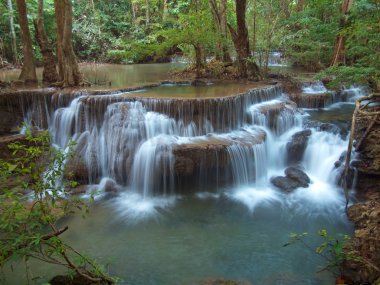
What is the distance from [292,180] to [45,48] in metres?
10.9

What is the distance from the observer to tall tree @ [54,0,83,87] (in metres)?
11.5

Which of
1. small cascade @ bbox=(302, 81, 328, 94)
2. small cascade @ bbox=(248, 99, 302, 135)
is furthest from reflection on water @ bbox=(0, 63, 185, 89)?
small cascade @ bbox=(302, 81, 328, 94)

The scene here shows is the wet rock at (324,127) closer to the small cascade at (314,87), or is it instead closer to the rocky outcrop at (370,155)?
the rocky outcrop at (370,155)

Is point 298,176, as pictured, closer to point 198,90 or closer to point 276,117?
point 276,117

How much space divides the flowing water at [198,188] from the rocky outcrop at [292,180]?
0.60 ft

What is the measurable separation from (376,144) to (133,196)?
21.1ft

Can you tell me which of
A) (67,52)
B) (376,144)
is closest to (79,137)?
(67,52)

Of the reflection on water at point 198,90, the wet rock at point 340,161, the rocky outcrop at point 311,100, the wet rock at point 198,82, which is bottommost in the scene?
the wet rock at point 340,161

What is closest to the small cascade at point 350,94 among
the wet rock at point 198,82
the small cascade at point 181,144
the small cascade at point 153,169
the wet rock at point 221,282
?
the small cascade at point 181,144

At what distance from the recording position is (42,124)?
11.0m

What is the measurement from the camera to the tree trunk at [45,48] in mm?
12859

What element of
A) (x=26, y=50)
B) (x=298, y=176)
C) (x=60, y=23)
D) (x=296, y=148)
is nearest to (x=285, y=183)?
(x=298, y=176)

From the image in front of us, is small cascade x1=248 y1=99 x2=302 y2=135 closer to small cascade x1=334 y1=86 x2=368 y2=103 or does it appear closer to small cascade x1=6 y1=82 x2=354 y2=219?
small cascade x1=6 y1=82 x2=354 y2=219

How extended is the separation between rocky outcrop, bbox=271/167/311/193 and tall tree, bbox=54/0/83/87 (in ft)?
26.3
